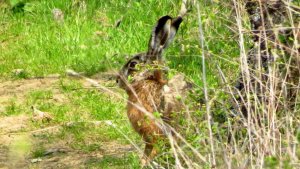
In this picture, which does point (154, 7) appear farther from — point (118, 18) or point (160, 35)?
point (160, 35)

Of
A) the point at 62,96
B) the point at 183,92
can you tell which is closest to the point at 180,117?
the point at 183,92

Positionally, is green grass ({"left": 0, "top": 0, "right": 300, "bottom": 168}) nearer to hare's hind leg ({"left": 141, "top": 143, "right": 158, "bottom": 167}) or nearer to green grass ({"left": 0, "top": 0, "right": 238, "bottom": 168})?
green grass ({"left": 0, "top": 0, "right": 238, "bottom": 168})

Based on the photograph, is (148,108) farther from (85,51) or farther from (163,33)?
(85,51)

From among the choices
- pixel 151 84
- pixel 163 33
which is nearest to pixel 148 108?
pixel 151 84

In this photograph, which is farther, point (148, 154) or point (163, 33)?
point (148, 154)

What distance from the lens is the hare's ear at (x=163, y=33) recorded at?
5.82 m

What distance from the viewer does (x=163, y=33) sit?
5844 millimetres

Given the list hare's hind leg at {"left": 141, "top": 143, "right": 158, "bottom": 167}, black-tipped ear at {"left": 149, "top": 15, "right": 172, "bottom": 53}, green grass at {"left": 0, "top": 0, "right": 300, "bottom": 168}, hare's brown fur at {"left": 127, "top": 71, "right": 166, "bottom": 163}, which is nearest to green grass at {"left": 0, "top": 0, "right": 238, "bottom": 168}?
green grass at {"left": 0, "top": 0, "right": 300, "bottom": 168}

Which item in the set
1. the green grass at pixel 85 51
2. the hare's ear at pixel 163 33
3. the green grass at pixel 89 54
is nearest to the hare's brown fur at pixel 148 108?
the hare's ear at pixel 163 33

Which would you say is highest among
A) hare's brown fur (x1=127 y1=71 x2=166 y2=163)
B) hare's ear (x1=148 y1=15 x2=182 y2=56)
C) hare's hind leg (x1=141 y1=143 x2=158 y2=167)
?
hare's ear (x1=148 y1=15 x2=182 y2=56)

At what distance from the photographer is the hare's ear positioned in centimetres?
582

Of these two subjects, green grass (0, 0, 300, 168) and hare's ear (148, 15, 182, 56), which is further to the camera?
green grass (0, 0, 300, 168)

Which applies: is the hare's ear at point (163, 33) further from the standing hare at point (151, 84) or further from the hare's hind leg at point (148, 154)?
the hare's hind leg at point (148, 154)

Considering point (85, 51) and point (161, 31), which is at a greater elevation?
point (161, 31)
